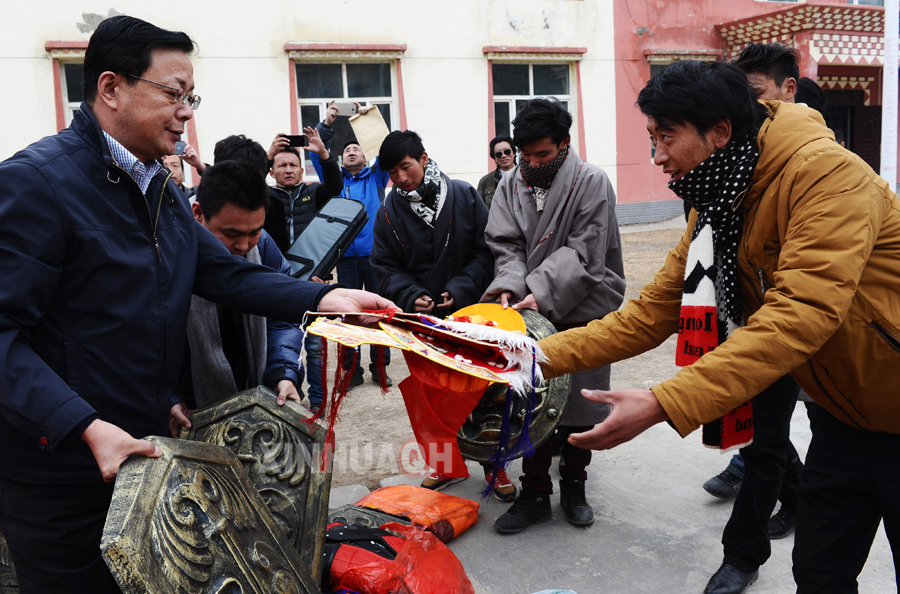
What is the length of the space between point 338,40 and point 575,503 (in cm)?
1033

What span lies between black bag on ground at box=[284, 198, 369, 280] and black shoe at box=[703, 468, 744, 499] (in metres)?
2.15

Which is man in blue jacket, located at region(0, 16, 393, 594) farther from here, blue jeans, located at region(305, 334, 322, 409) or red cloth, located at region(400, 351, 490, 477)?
blue jeans, located at region(305, 334, 322, 409)

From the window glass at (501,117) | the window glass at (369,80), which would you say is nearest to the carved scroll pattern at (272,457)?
the window glass at (369,80)

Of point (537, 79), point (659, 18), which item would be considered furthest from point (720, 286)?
point (659, 18)

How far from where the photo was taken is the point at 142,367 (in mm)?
1770

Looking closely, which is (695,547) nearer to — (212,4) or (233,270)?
(233,270)

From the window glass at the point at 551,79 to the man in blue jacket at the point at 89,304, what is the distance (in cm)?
1259

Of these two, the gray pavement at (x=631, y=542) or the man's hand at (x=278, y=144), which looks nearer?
the gray pavement at (x=631, y=542)

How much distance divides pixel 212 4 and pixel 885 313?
37.2ft

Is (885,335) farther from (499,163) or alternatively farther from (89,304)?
(499,163)

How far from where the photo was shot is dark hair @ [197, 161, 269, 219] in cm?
251

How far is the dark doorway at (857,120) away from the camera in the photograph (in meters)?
16.6

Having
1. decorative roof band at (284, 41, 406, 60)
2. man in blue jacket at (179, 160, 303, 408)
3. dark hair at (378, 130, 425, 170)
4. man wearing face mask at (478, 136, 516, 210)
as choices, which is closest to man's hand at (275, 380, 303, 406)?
man in blue jacket at (179, 160, 303, 408)

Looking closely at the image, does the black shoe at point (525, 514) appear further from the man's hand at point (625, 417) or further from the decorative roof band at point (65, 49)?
the decorative roof band at point (65, 49)
